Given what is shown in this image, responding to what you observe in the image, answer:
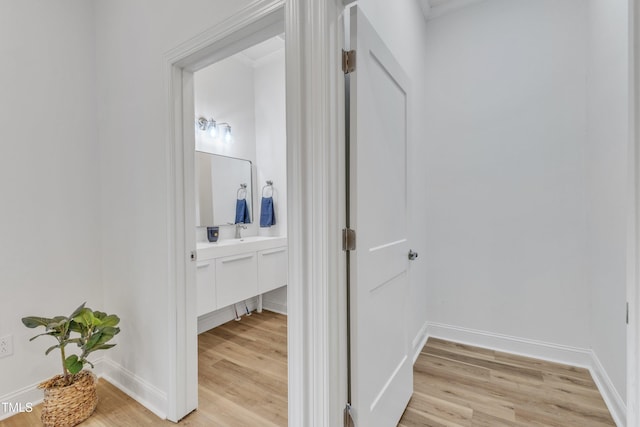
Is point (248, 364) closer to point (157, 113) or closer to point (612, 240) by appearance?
point (157, 113)

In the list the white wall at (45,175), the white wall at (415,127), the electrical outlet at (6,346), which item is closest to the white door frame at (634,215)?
the white wall at (415,127)

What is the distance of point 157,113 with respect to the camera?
168 cm

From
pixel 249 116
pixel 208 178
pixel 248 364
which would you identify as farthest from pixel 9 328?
pixel 249 116

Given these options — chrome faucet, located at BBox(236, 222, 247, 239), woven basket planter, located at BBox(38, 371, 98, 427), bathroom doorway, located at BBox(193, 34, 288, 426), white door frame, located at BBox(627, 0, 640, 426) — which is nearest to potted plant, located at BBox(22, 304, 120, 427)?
woven basket planter, located at BBox(38, 371, 98, 427)

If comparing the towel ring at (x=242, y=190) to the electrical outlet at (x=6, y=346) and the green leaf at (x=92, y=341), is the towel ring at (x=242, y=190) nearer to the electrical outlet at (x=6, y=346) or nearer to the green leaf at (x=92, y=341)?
the green leaf at (x=92, y=341)

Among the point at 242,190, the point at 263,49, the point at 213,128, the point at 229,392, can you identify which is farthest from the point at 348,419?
the point at 263,49

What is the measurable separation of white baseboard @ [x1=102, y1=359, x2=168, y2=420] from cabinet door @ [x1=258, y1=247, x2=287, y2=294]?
1.23 m

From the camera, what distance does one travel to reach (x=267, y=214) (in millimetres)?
3309

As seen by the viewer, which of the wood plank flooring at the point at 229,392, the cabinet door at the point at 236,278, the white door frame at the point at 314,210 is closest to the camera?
the white door frame at the point at 314,210

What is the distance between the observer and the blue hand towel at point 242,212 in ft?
10.7

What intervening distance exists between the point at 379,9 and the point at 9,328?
2.77 metres

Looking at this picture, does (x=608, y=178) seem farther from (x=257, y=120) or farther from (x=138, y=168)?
(x=257, y=120)

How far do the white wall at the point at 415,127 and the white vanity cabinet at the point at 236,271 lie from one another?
1232 mm

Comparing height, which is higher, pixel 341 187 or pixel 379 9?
pixel 379 9
